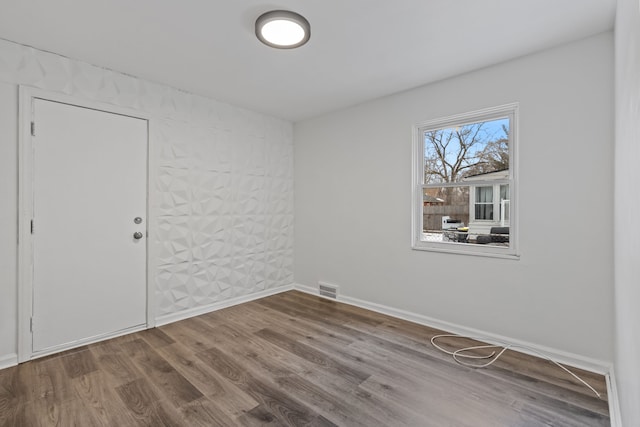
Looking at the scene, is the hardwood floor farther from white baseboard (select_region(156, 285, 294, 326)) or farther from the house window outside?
the house window outside

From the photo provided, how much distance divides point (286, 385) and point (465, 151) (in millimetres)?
2636

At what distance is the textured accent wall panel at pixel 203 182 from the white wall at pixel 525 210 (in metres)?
1.03

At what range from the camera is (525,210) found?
255 cm

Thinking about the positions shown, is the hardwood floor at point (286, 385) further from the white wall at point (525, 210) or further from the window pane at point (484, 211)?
the window pane at point (484, 211)

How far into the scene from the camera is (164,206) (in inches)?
127

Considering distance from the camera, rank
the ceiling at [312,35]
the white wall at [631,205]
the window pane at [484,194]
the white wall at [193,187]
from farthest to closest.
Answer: the window pane at [484,194] < the white wall at [193,187] < the ceiling at [312,35] < the white wall at [631,205]

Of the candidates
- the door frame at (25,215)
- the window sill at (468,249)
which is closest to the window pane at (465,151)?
the window sill at (468,249)

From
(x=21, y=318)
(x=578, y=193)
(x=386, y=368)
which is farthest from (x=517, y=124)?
(x=21, y=318)

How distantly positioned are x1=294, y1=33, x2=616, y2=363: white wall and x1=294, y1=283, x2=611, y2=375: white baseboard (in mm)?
44

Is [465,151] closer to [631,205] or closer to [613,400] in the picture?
[631,205]

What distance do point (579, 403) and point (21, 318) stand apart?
4023 mm

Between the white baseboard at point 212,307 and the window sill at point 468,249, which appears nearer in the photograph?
the window sill at point 468,249

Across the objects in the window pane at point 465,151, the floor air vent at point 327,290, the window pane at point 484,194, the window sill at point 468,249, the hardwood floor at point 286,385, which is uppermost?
the window pane at point 465,151

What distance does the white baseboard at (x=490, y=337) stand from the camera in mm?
2256
